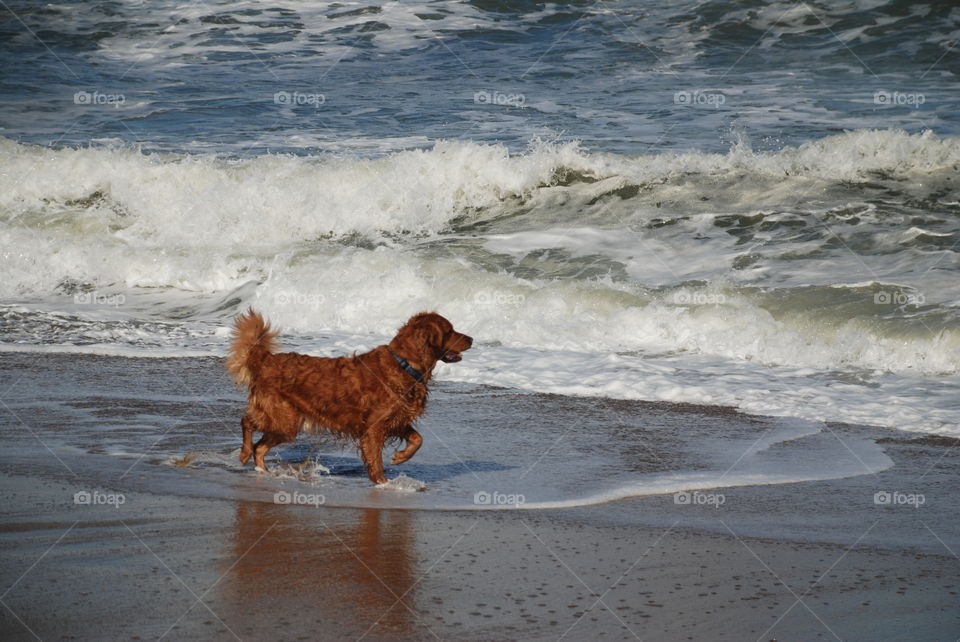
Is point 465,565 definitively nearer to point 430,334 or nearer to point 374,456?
point 374,456

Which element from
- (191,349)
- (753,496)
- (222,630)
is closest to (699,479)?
(753,496)

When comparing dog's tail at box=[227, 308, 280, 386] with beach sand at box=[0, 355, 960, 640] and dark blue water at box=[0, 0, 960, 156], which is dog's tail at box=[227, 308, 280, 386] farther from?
dark blue water at box=[0, 0, 960, 156]

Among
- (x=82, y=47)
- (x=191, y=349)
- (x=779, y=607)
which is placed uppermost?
(x=82, y=47)

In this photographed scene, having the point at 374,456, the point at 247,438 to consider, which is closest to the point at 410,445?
the point at 374,456

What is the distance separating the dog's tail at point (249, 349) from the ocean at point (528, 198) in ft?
2.48

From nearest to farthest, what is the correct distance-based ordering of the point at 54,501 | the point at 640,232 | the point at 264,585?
the point at 264,585 → the point at 54,501 → the point at 640,232

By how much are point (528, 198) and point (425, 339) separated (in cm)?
1089

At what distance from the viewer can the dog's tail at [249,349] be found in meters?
6.32

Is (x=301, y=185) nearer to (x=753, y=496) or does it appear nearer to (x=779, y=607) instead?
(x=753, y=496)

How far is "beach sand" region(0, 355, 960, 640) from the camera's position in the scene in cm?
390

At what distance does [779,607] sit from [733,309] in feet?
23.8

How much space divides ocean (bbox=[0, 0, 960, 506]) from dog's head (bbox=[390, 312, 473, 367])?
0.82 meters

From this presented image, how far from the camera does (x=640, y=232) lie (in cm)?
1478

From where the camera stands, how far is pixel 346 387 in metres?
6.30
